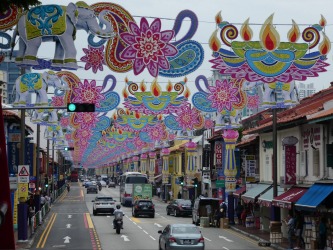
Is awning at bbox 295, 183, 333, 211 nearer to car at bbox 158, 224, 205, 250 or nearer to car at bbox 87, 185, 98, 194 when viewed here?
car at bbox 158, 224, 205, 250

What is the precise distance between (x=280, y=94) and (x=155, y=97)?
22.5 ft

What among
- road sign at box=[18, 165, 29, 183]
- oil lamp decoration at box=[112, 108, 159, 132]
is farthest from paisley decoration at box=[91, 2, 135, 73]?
oil lamp decoration at box=[112, 108, 159, 132]

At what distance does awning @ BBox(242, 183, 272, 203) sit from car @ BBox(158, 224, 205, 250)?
14.8 meters

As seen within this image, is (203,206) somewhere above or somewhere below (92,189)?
above

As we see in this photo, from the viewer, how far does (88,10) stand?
2438cm

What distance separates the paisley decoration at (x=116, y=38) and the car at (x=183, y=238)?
846 cm

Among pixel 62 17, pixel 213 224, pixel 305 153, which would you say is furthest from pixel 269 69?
pixel 213 224

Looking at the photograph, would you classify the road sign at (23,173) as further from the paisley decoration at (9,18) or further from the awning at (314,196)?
the paisley decoration at (9,18)

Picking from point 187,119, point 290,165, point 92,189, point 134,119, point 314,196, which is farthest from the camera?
point 92,189

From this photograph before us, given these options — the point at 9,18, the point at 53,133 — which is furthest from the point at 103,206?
the point at 9,18

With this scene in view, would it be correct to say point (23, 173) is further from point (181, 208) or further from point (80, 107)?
point (181, 208)

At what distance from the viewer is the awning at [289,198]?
35.4 meters

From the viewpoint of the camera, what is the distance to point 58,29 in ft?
77.8

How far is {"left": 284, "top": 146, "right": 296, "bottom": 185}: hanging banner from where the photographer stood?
3650 centimetres
